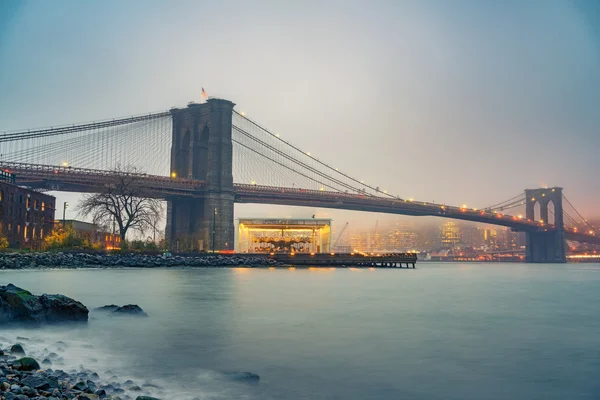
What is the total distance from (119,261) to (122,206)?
7604mm

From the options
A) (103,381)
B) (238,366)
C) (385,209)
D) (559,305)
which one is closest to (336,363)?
(238,366)

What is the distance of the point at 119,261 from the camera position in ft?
173

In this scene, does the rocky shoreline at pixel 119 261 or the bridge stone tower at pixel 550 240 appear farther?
the bridge stone tower at pixel 550 240

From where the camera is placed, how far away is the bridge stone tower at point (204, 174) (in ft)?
240

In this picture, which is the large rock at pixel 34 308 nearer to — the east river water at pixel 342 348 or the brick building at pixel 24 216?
the east river water at pixel 342 348

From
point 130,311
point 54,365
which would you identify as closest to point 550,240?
point 130,311

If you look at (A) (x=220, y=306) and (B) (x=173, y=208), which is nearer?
(A) (x=220, y=306)

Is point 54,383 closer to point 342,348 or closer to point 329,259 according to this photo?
point 342,348

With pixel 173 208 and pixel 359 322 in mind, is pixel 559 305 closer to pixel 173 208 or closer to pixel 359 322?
pixel 359 322

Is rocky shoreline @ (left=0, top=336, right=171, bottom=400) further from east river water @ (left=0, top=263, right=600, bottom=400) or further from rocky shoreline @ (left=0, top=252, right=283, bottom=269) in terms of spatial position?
rocky shoreline @ (left=0, top=252, right=283, bottom=269)

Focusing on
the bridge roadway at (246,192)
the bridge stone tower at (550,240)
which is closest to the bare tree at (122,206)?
the bridge roadway at (246,192)

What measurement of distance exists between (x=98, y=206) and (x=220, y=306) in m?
38.9

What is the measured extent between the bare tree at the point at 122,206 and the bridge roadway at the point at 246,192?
1128 mm

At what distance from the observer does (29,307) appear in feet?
50.2
